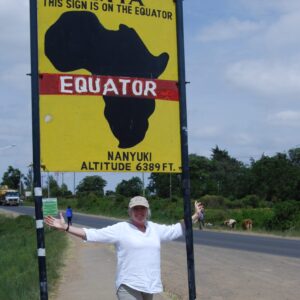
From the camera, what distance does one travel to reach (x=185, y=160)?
6281mm

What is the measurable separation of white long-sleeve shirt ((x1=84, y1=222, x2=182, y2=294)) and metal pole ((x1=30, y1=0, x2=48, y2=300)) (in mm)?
444

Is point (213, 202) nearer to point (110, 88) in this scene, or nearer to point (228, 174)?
point (228, 174)

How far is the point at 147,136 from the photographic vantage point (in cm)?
626

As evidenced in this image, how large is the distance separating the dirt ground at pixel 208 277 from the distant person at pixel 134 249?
485cm

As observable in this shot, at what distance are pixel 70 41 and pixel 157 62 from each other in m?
0.92

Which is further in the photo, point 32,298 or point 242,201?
point 242,201

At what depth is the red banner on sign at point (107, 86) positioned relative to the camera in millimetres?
5902

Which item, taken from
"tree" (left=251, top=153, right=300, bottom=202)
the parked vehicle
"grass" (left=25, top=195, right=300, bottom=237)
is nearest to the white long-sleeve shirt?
"grass" (left=25, top=195, right=300, bottom=237)

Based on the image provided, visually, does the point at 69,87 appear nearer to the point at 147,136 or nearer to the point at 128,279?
the point at 147,136

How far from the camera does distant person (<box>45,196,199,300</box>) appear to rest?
17.7ft

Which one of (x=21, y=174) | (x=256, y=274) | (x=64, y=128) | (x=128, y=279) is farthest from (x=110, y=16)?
(x=21, y=174)

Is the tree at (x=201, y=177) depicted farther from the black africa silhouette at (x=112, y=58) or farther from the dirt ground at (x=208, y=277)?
the black africa silhouette at (x=112, y=58)

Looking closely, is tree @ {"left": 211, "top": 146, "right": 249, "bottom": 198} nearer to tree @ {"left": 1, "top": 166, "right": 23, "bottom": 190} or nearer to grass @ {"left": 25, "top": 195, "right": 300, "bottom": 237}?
grass @ {"left": 25, "top": 195, "right": 300, "bottom": 237}

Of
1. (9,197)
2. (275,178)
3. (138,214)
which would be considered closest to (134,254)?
(138,214)
